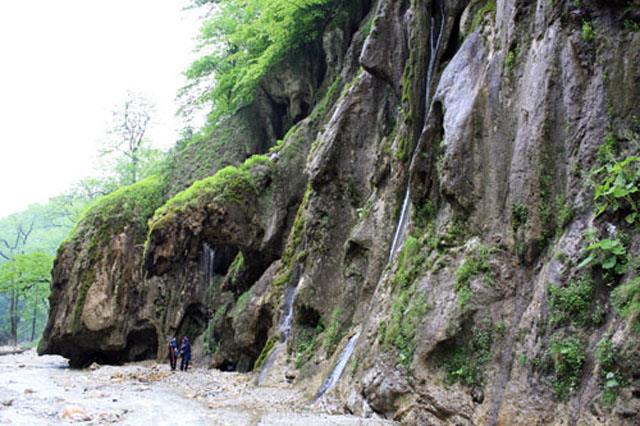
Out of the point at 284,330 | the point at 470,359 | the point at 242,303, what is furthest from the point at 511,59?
the point at 242,303

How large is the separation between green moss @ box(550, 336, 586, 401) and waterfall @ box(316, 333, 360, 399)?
511 cm

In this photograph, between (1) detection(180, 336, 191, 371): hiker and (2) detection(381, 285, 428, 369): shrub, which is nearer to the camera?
(2) detection(381, 285, 428, 369): shrub

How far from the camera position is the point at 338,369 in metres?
10.8

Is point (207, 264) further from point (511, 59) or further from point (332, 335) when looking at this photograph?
point (511, 59)

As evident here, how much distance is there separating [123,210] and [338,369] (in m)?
18.3

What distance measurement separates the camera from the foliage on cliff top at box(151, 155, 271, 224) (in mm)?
21000

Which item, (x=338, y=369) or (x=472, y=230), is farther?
(x=338, y=369)

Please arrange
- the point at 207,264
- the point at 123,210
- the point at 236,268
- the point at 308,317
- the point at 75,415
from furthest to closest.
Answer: the point at 123,210, the point at 207,264, the point at 236,268, the point at 308,317, the point at 75,415

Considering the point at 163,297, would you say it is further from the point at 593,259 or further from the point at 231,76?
the point at 593,259

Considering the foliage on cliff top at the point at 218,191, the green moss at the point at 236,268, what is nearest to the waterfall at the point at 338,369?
the foliage on cliff top at the point at 218,191

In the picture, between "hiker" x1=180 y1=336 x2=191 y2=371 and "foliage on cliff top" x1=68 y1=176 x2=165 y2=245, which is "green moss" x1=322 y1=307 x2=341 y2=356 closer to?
"hiker" x1=180 y1=336 x2=191 y2=371

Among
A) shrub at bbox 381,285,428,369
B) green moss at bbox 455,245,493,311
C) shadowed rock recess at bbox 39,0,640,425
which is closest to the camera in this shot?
shadowed rock recess at bbox 39,0,640,425

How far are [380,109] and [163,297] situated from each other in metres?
14.1

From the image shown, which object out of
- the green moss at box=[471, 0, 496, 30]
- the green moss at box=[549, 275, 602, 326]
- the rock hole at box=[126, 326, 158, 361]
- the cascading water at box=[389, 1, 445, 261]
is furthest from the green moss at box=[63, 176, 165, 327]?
the green moss at box=[549, 275, 602, 326]
